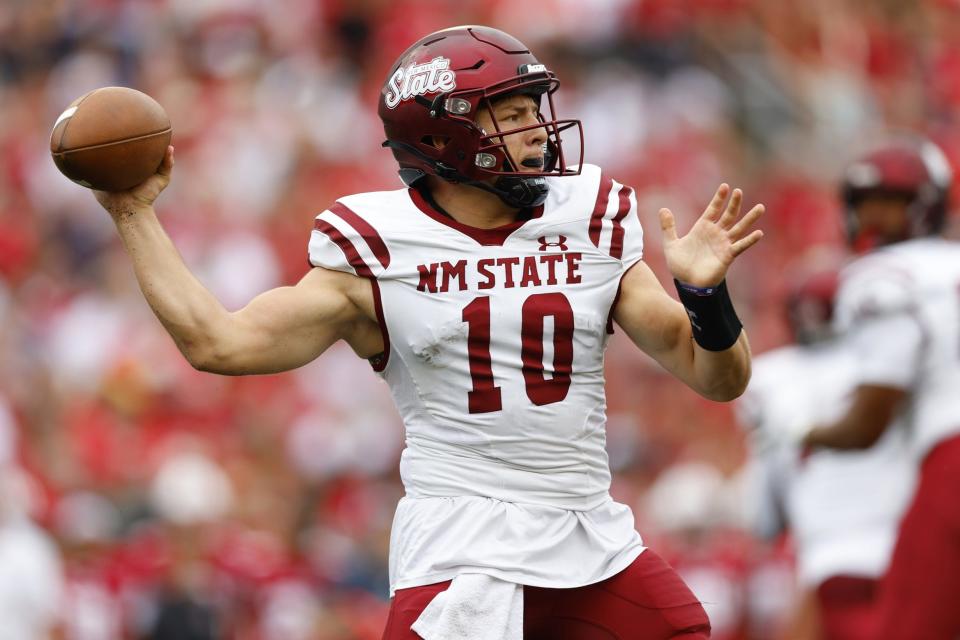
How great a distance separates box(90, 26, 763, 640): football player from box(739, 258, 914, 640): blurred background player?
193cm

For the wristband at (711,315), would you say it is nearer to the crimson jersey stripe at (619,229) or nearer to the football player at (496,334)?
the football player at (496,334)

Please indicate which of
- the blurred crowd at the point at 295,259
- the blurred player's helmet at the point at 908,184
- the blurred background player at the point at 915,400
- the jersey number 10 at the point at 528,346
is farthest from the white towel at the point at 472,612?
the blurred crowd at the point at 295,259

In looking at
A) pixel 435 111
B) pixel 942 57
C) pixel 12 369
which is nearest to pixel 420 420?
pixel 435 111

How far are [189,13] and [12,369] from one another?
353cm

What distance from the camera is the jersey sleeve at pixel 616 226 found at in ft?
13.0

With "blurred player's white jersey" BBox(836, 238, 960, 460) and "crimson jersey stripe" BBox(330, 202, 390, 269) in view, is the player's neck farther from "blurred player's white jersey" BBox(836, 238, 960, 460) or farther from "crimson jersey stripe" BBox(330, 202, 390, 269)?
"blurred player's white jersey" BBox(836, 238, 960, 460)

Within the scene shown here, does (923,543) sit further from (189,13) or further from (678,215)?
(189,13)

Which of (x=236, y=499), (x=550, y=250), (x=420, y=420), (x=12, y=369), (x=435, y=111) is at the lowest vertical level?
(x=236, y=499)

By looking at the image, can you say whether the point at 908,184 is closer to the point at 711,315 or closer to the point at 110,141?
the point at 711,315

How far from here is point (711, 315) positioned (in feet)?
12.4

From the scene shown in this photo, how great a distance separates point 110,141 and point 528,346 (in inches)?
39.4

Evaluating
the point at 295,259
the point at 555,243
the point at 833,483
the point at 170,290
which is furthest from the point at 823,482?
the point at 295,259

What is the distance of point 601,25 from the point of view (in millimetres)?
12484

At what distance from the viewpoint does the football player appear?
377 cm
